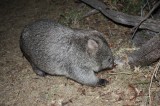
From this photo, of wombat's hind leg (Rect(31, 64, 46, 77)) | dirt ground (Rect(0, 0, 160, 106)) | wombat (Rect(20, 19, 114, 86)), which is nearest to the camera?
dirt ground (Rect(0, 0, 160, 106))

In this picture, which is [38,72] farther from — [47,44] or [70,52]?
[70,52]

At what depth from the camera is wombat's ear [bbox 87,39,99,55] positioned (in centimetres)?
598

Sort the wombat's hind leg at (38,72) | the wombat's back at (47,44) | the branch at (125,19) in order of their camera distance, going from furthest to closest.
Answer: the wombat's hind leg at (38,72) < the branch at (125,19) < the wombat's back at (47,44)

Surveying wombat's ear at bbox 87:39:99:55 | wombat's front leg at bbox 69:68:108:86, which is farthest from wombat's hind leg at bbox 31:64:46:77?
wombat's ear at bbox 87:39:99:55

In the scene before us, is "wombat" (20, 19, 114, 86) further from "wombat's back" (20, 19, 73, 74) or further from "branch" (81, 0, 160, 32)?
"branch" (81, 0, 160, 32)

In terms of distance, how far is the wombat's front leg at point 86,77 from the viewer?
6.13 meters

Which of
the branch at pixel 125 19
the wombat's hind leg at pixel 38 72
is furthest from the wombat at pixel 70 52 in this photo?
the branch at pixel 125 19

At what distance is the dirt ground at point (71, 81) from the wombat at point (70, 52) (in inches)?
9.8

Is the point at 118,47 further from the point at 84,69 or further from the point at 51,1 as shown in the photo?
the point at 51,1

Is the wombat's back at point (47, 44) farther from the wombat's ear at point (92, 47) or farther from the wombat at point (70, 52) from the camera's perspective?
the wombat's ear at point (92, 47)

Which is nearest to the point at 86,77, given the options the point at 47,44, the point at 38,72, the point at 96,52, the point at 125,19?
the point at 96,52

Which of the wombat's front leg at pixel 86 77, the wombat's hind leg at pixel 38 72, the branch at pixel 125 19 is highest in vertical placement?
the branch at pixel 125 19

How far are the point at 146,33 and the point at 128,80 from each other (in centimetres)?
150

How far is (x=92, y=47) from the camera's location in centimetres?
603
